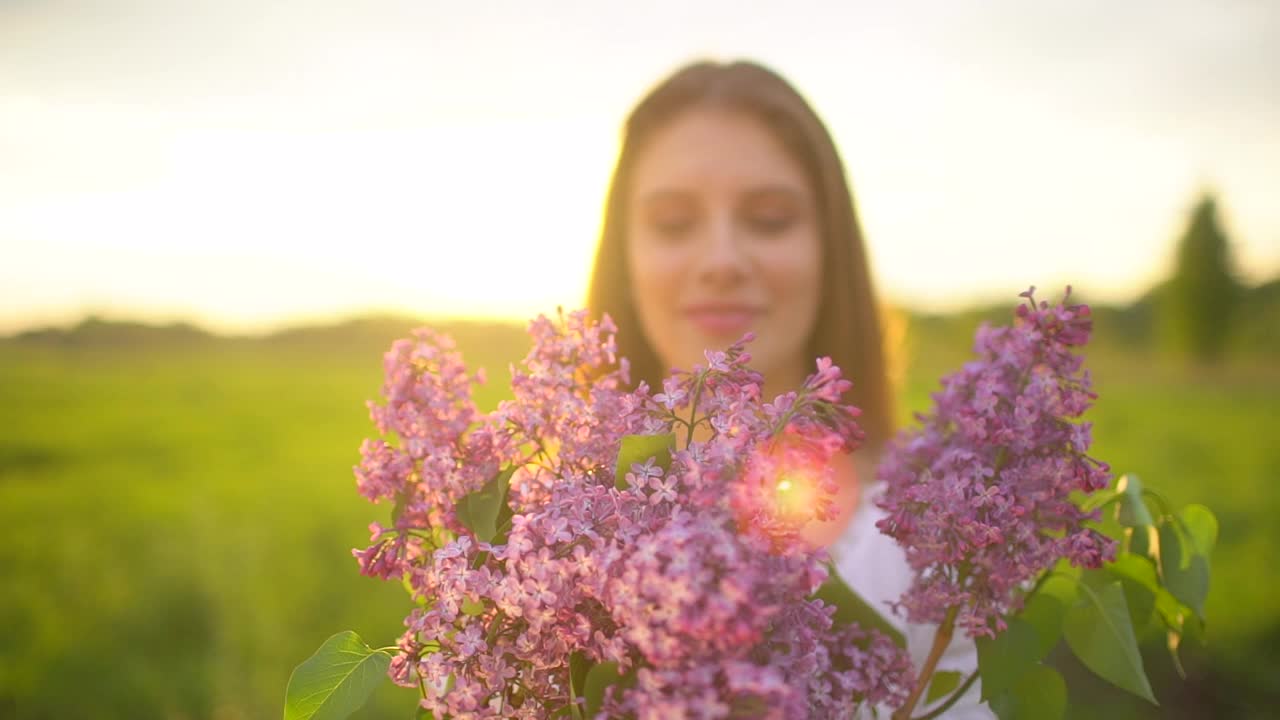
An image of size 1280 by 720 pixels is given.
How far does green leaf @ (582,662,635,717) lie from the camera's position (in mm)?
879

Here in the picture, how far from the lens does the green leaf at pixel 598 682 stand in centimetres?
88

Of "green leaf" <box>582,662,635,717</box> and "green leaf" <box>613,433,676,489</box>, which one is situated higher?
"green leaf" <box>613,433,676,489</box>

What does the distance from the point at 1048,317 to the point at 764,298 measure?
1.32 meters

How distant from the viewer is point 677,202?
2371 mm

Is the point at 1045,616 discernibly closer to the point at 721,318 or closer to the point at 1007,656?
the point at 1007,656

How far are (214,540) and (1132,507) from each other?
31.5 ft

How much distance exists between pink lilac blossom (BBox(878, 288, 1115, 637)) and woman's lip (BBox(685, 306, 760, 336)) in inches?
49.9

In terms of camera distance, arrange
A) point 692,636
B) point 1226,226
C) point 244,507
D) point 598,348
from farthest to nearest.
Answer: point 1226,226 → point 244,507 → point 598,348 → point 692,636

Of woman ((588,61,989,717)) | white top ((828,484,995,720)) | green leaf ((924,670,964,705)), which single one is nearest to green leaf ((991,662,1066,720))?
green leaf ((924,670,964,705))

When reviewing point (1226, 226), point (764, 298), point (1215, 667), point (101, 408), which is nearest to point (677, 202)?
point (764, 298)

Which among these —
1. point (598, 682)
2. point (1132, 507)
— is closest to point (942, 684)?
point (1132, 507)

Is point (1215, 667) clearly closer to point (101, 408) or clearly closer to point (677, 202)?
point (677, 202)

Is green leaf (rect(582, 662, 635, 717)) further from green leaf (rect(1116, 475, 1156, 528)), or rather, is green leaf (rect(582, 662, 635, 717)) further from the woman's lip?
the woman's lip

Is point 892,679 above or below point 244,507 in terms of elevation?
above
